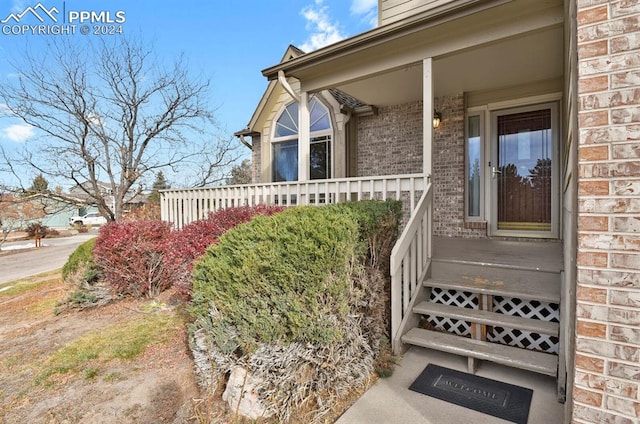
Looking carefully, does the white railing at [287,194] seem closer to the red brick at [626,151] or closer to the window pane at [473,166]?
the window pane at [473,166]

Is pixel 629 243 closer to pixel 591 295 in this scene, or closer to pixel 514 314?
pixel 591 295

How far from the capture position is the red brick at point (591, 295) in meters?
1.29

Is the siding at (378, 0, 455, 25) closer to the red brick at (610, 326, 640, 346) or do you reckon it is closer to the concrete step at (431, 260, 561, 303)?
the concrete step at (431, 260, 561, 303)

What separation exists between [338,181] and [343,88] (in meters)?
2.04

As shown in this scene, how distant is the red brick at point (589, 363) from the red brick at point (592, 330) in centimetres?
10

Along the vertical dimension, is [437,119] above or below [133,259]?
above

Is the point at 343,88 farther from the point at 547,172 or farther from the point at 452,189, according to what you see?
the point at 547,172

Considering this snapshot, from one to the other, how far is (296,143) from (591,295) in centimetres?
749

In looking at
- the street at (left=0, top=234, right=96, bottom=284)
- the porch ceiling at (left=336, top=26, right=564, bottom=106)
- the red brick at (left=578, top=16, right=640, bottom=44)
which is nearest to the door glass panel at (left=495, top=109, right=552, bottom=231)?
the porch ceiling at (left=336, top=26, right=564, bottom=106)

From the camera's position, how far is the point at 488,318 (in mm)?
2990

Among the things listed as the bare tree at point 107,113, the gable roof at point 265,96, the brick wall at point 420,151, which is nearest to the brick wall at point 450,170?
the brick wall at point 420,151

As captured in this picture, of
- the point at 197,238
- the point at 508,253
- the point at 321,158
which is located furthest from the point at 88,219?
the point at 508,253

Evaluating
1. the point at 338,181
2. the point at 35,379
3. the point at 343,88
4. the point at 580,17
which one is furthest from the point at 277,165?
the point at 580,17

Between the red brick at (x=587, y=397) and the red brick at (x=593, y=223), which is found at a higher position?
the red brick at (x=593, y=223)
